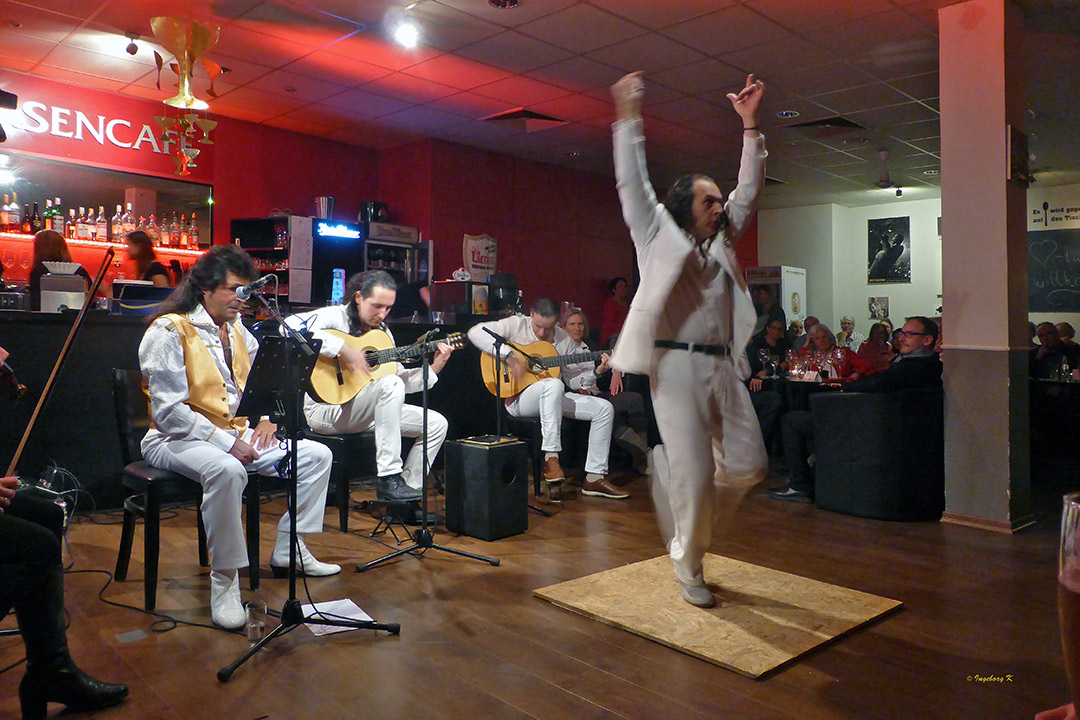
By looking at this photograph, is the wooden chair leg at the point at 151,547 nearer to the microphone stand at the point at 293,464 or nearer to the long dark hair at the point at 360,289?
the microphone stand at the point at 293,464

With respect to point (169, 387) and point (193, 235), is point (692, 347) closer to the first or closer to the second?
point (169, 387)

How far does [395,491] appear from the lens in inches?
165

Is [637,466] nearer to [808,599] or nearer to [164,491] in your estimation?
[808,599]

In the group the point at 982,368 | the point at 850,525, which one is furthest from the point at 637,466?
the point at 982,368

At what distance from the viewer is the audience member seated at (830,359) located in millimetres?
5598

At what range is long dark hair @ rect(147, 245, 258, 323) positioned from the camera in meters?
3.06

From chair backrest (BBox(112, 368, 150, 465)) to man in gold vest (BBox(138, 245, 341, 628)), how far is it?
0.20m

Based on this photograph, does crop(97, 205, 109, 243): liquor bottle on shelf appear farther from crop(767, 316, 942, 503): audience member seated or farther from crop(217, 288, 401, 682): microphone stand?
crop(767, 316, 942, 503): audience member seated

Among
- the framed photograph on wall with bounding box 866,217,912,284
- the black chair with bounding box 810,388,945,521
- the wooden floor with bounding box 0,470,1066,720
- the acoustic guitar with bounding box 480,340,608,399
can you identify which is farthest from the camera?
the framed photograph on wall with bounding box 866,217,912,284

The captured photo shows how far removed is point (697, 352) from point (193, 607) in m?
2.19

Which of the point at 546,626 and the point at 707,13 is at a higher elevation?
the point at 707,13

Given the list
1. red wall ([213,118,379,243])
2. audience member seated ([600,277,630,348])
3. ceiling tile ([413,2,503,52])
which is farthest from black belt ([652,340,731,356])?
audience member seated ([600,277,630,348])

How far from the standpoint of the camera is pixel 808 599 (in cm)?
305

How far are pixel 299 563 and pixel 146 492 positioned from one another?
0.76 m
